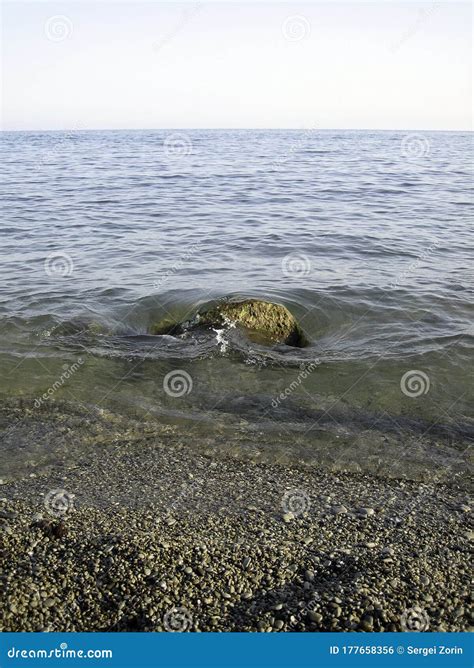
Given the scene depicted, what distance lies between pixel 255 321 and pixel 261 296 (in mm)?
1901

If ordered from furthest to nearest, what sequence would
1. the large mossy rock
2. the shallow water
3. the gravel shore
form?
1. the large mossy rock
2. the shallow water
3. the gravel shore

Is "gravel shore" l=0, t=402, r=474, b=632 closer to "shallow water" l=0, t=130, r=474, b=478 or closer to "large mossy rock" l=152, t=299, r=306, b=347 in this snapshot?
"shallow water" l=0, t=130, r=474, b=478

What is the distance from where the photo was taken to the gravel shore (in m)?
4.76

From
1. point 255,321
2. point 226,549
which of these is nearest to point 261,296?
point 255,321

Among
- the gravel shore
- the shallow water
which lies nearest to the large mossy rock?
→ the shallow water

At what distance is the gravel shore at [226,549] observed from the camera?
4.76 m

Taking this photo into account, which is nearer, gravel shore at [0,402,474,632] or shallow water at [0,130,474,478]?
gravel shore at [0,402,474,632]

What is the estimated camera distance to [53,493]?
6590 mm

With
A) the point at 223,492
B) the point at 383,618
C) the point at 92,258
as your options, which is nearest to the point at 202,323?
the point at 223,492

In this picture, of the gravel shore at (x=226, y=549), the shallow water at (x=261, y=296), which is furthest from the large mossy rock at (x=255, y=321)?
the gravel shore at (x=226, y=549)

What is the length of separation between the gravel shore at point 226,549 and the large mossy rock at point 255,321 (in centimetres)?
447

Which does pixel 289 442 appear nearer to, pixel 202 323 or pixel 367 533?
pixel 367 533

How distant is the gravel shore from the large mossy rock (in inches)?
176

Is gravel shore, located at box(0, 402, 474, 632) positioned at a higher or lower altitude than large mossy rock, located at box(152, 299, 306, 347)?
lower
